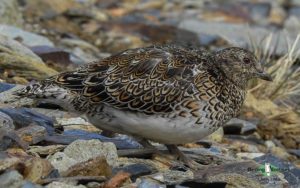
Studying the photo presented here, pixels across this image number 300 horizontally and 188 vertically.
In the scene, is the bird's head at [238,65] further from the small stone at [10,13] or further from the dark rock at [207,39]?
the dark rock at [207,39]

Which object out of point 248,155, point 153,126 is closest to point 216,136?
point 248,155

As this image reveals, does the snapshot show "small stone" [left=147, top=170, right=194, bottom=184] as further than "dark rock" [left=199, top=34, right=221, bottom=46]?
No

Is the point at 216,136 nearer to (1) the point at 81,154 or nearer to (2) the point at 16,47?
(2) the point at 16,47

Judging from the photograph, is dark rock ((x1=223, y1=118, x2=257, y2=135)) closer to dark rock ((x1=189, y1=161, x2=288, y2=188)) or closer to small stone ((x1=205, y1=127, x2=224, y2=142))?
small stone ((x1=205, y1=127, x2=224, y2=142))

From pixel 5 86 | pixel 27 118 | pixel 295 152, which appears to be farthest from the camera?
pixel 295 152

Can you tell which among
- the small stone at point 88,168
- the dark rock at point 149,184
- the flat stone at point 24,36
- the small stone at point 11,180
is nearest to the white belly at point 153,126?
the dark rock at point 149,184

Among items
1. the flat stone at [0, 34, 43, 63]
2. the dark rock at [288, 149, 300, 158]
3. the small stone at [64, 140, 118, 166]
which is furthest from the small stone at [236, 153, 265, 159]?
the flat stone at [0, 34, 43, 63]

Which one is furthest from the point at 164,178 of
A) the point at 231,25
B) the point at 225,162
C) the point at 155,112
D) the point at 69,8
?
the point at 231,25
